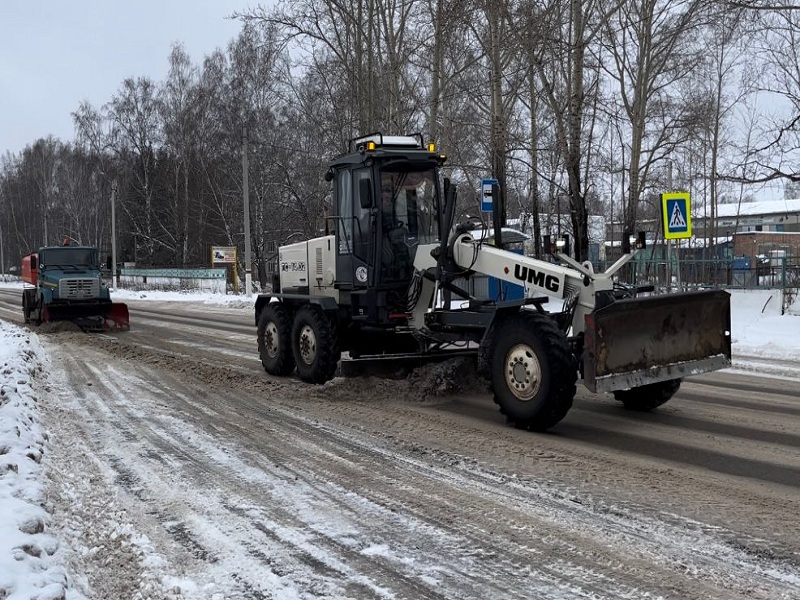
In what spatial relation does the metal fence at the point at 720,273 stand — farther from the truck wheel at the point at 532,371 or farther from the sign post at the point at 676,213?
the truck wheel at the point at 532,371

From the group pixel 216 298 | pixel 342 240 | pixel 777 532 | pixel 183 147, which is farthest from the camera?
pixel 183 147

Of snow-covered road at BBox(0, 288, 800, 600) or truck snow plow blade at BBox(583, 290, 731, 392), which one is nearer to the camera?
snow-covered road at BBox(0, 288, 800, 600)

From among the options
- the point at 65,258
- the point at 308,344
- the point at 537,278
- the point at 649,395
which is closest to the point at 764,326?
the point at 649,395

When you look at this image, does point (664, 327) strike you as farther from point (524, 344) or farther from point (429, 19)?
point (429, 19)

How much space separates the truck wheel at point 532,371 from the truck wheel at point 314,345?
2.94 meters

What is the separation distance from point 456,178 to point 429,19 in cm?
1097

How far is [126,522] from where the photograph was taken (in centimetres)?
466

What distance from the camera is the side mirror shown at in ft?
28.8

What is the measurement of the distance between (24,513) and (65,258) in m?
18.0

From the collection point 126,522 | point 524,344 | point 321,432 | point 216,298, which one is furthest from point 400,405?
point 216,298

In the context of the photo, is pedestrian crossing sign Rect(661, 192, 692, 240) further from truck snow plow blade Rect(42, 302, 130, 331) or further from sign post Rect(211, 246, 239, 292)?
sign post Rect(211, 246, 239, 292)

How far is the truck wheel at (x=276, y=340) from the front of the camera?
35.0 ft

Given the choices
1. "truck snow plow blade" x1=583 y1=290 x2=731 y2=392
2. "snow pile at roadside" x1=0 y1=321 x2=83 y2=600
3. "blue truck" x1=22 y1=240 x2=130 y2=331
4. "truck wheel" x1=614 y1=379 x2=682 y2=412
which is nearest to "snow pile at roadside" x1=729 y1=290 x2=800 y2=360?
"truck wheel" x1=614 y1=379 x2=682 y2=412

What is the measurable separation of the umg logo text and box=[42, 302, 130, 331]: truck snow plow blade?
46.8ft
